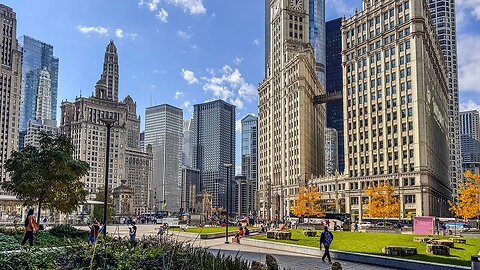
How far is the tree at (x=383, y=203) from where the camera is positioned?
282 ft

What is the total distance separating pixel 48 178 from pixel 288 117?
9770 centimetres

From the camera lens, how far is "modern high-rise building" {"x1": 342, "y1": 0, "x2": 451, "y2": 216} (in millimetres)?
92812

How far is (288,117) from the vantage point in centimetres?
12800

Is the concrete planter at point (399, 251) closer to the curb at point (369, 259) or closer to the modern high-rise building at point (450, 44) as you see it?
the curb at point (369, 259)

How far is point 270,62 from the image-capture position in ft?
474

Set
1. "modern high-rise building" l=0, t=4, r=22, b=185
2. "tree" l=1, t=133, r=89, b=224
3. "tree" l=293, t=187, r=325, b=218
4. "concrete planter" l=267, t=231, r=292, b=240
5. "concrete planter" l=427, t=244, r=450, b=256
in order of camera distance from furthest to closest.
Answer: "modern high-rise building" l=0, t=4, r=22, b=185, "tree" l=293, t=187, r=325, b=218, "concrete planter" l=267, t=231, r=292, b=240, "tree" l=1, t=133, r=89, b=224, "concrete planter" l=427, t=244, r=450, b=256

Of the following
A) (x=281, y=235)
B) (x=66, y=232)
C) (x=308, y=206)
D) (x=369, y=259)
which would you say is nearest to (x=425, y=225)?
(x=281, y=235)

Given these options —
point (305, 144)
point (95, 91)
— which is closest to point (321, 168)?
point (305, 144)

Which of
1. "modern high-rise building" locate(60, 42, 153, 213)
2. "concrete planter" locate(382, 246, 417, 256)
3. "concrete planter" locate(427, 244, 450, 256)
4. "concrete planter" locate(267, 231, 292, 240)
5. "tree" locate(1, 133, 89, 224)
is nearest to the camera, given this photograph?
"concrete planter" locate(382, 246, 417, 256)

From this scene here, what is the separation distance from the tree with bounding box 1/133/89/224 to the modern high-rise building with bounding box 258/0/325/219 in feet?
284

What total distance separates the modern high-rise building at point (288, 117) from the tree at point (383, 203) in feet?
92.7

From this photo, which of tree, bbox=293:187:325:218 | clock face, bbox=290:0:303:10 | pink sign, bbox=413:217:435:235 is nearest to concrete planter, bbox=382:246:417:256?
pink sign, bbox=413:217:435:235

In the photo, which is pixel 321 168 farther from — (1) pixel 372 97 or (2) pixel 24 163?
(2) pixel 24 163

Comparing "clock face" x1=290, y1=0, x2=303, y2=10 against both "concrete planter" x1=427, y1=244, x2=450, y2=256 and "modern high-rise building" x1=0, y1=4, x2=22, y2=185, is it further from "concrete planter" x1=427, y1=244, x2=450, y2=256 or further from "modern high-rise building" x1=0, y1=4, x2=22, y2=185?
"concrete planter" x1=427, y1=244, x2=450, y2=256
